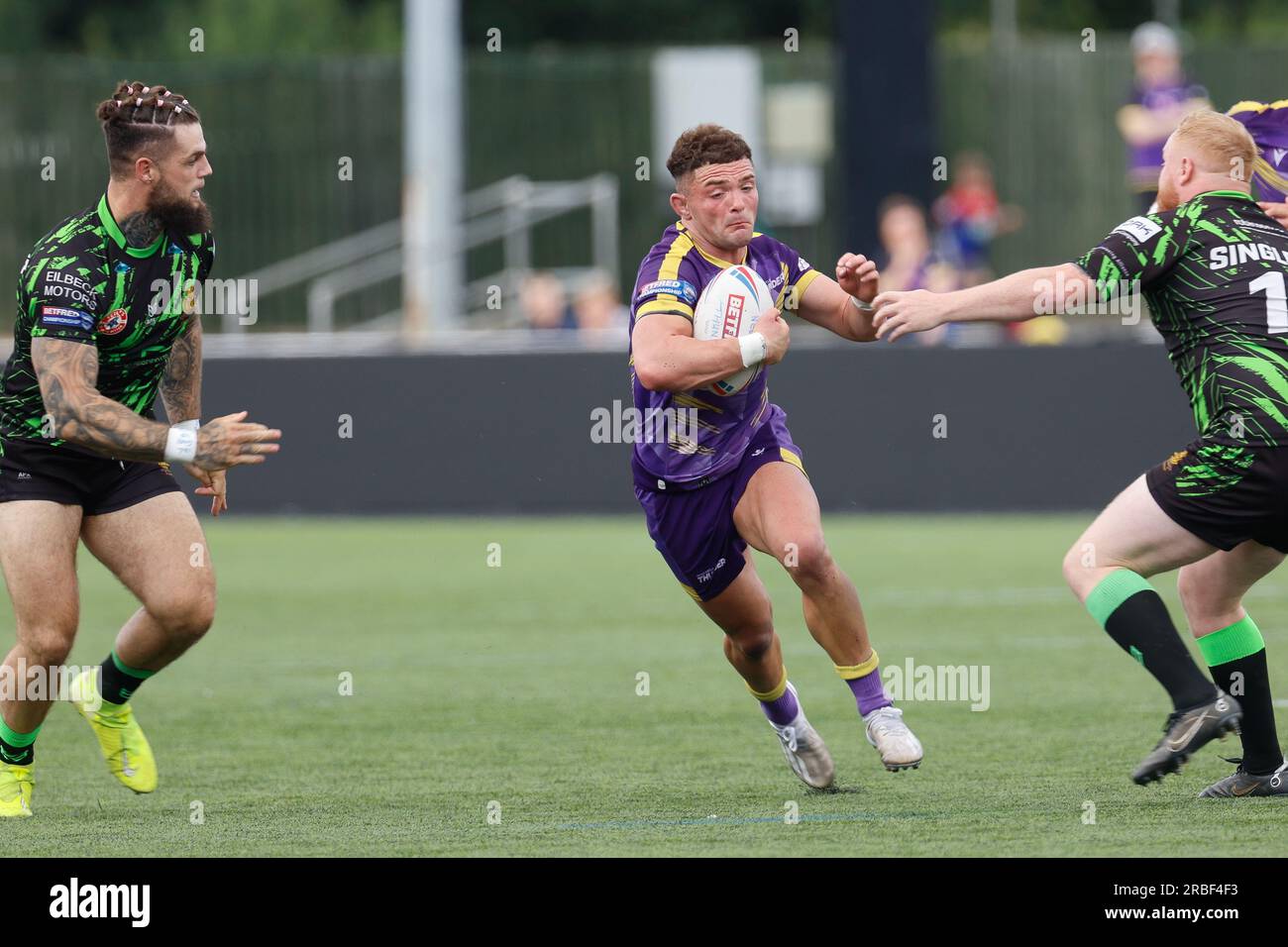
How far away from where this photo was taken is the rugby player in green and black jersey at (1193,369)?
658 centimetres

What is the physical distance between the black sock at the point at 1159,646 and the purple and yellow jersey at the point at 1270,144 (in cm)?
155

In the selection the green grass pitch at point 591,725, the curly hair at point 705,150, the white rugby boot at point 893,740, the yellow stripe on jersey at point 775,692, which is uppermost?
the curly hair at point 705,150

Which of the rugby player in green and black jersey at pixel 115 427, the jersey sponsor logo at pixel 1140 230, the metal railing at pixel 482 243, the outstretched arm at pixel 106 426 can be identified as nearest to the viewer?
the jersey sponsor logo at pixel 1140 230

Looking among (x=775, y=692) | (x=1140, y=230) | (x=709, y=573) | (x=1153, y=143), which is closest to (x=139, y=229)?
(x=709, y=573)

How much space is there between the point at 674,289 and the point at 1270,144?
2123mm

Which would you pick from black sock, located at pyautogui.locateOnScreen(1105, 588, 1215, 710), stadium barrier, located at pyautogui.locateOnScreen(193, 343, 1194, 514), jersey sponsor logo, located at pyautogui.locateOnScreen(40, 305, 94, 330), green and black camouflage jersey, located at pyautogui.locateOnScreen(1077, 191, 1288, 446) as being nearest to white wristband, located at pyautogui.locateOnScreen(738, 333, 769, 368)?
green and black camouflage jersey, located at pyautogui.locateOnScreen(1077, 191, 1288, 446)

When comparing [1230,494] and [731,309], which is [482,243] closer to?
[731,309]

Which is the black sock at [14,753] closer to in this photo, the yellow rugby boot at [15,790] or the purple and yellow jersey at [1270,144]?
the yellow rugby boot at [15,790]

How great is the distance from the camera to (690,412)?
752cm

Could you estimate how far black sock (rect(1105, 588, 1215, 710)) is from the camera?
21.6ft

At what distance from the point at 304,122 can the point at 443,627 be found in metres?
14.4

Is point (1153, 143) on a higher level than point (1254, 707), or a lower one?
higher

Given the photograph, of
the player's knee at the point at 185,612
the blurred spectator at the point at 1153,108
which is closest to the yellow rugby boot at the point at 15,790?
the player's knee at the point at 185,612

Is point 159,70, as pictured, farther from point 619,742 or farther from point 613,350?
point 619,742
